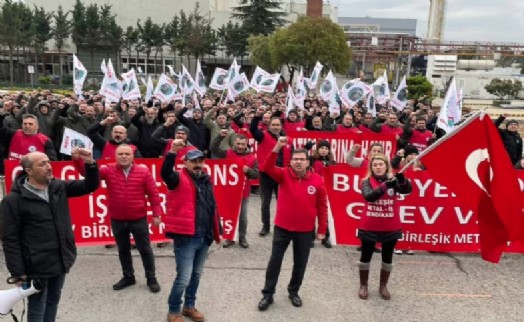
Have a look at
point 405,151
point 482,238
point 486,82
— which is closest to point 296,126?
point 405,151

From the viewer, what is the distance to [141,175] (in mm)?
5156

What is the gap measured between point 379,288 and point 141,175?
2939mm

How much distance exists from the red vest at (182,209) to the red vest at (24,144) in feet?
10.1

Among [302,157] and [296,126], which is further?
[296,126]

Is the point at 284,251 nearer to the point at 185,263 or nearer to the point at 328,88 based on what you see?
the point at 185,263

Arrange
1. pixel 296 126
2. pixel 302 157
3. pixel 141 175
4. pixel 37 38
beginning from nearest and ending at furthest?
pixel 302 157
pixel 141 175
pixel 296 126
pixel 37 38

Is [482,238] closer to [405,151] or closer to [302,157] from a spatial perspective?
[302,157]

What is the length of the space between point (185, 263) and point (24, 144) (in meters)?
3.43

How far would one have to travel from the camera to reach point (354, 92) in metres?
13.2

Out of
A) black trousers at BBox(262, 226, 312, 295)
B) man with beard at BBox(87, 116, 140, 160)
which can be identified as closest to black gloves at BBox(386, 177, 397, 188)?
black trousers at BBox(262, 226, 312, 295)

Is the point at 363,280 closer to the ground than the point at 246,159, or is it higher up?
closer to the ground

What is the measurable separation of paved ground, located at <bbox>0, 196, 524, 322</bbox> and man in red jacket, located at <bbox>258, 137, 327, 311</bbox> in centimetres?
46

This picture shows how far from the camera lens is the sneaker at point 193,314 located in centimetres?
476

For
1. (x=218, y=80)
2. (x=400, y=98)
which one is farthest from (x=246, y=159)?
(x=218, y=80)
